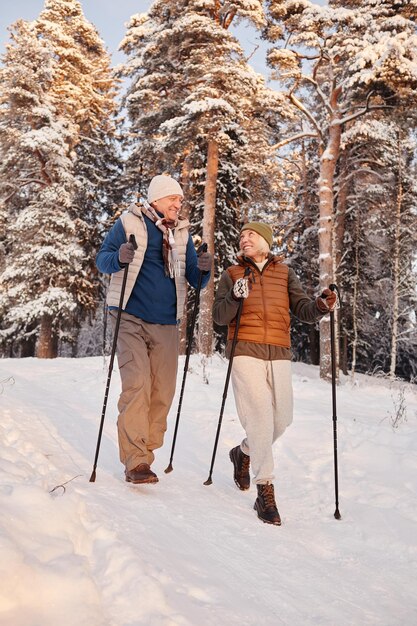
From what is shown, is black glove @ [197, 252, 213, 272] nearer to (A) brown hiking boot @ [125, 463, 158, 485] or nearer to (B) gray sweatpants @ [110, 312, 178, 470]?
(B) gray sweatpants @ [110, 312, 178, 470]

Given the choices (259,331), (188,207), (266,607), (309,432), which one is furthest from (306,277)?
(266,607)

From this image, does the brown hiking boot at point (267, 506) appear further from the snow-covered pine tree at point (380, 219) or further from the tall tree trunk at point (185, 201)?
the tall tree trunk at point (185, 201)

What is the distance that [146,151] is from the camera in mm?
17438

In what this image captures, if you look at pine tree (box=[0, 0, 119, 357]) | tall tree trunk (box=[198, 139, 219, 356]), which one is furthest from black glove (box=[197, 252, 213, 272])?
pine tree (box=[0, 0, 119, 357])

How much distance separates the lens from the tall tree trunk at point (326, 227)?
44.3ft

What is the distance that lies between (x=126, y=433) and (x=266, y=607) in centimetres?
191

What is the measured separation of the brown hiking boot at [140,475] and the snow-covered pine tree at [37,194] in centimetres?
1577

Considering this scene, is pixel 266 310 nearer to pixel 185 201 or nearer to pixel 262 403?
pixel 262 403

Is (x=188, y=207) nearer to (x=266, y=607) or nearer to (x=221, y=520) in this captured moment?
(x=221, y=520)

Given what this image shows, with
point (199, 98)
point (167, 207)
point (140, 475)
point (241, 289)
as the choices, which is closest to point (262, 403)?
point (241, 289)

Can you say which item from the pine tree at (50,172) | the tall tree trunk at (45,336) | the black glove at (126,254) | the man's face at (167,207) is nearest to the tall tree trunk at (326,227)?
the man's face at (167,207)

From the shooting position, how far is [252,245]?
4.39 meters

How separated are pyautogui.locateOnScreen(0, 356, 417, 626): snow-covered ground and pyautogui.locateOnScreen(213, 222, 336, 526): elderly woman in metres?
0.61

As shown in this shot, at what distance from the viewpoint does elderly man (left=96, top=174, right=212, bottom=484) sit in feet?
13.0
